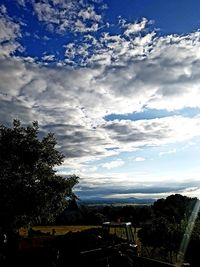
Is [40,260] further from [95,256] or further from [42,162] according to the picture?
[42,162]

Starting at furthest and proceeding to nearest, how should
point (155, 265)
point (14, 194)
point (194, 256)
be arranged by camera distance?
point (14, 194), point (194, 256), point (155, 265)

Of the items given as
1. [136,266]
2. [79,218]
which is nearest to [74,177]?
[136,266]

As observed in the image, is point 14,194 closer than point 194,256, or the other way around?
point 194,256

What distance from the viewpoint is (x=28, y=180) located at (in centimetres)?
3444

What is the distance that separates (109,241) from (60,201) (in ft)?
46.3

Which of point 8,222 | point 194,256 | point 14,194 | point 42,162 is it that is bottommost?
point 194,256

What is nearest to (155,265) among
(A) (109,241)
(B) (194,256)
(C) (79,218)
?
(A) (109,241)

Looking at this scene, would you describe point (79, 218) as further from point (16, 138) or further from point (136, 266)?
point (136, 266)

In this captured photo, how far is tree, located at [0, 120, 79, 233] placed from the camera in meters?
33.1

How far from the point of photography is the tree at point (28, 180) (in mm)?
33094

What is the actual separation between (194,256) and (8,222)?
16.2m

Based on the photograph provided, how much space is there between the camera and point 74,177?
3694 centimetres

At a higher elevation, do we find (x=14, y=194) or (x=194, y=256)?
(x=14, y=194)

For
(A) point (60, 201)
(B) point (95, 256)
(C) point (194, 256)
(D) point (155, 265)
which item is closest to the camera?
(D) point (155, 265)
